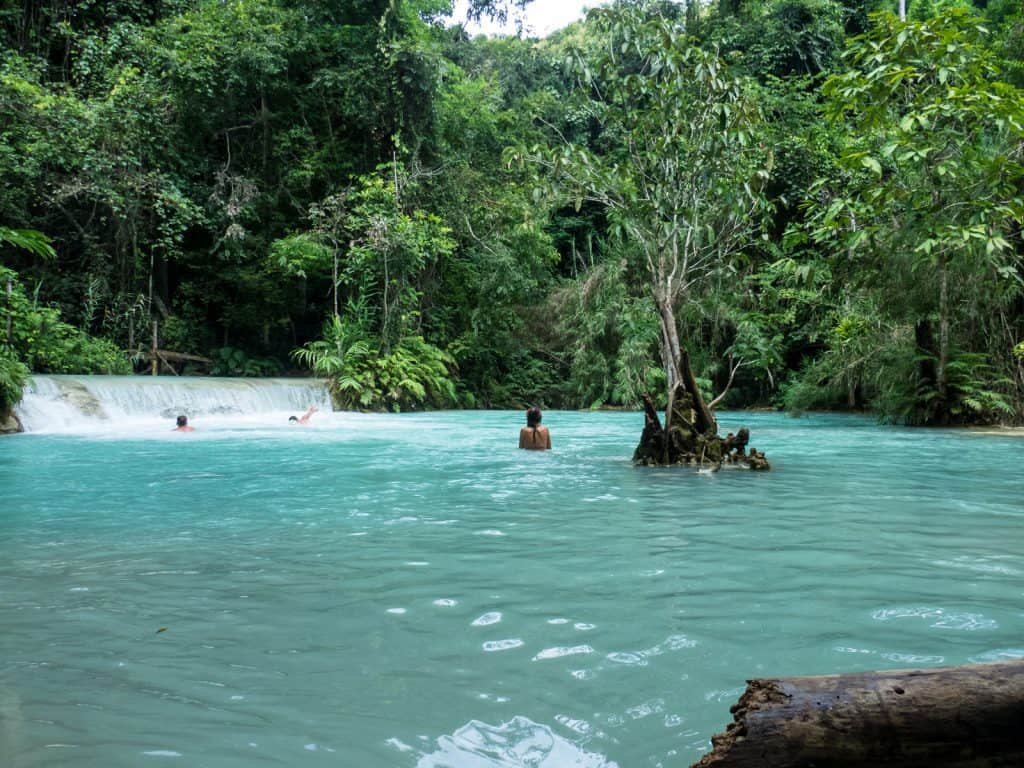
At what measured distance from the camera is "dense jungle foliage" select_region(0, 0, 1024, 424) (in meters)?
18.1

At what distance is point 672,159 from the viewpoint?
33.0 ft

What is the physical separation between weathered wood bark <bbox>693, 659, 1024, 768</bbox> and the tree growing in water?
27.5 feet

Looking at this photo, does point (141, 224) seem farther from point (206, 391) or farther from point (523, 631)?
point (523, 631)

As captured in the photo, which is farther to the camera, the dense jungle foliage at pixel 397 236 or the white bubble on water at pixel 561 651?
the dense jungle foliage at pixel 397 236

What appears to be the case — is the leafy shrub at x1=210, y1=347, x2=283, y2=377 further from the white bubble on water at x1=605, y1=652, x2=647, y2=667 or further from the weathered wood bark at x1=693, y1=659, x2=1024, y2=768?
the weathered wood bark at x1=693, y1=659, x2=1024, y2=768

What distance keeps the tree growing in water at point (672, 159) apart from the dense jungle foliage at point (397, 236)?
5.74 metres

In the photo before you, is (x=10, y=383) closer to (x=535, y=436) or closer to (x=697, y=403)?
(x=535, y=436)

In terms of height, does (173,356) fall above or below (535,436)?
above

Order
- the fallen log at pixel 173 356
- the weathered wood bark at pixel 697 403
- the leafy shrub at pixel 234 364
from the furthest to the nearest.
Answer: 1. the leafy shrub at pixel 234 364
2. the fallen log at pixel 173 356
3. the weathered wood bark at pixel 697 403

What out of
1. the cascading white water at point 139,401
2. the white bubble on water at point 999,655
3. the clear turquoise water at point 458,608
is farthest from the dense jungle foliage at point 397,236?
the white bubble on water at point 999,655

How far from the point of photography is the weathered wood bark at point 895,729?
1.62 m

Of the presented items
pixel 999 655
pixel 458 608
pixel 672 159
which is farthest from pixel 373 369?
pixel 999 655

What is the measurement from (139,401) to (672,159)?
11.7 metres

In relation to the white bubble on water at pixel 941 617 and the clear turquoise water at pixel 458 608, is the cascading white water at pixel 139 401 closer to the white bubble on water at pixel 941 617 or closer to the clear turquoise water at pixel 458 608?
the clear turquoise water at pixel 458 608
